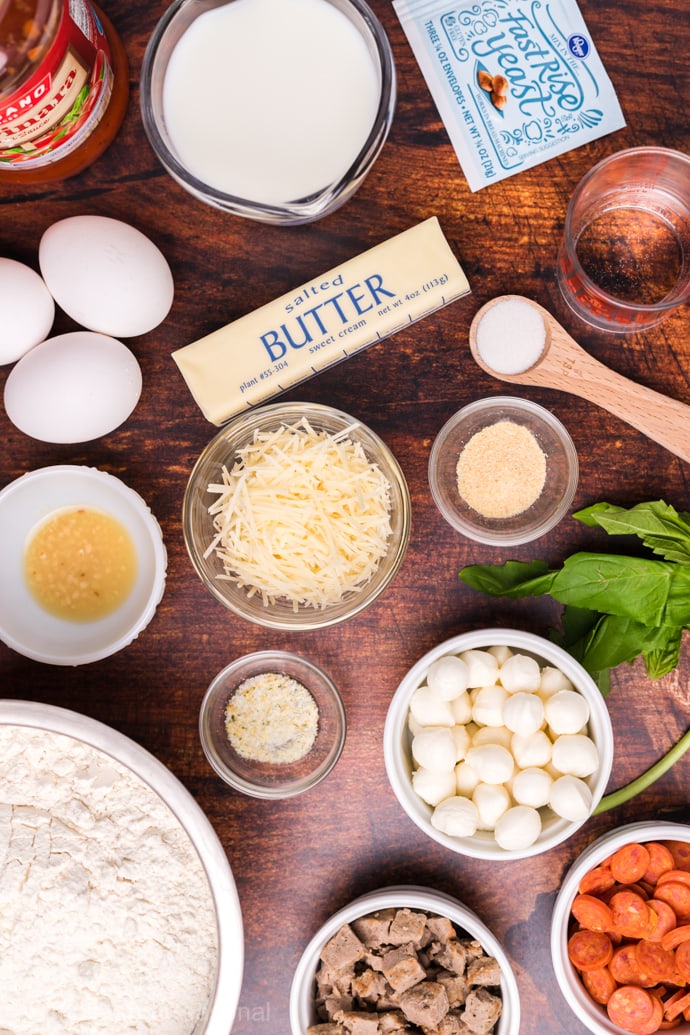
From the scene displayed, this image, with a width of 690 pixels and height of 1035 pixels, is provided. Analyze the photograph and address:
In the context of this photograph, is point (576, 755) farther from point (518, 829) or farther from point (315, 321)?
point (315, 321)

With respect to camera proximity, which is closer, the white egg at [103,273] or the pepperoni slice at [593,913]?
the white egg at [103,273]

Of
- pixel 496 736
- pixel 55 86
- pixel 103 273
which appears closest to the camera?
pixel 55 86

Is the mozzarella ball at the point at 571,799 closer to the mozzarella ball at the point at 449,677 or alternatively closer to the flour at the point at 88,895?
the mozzarella ball at the point at 449,677

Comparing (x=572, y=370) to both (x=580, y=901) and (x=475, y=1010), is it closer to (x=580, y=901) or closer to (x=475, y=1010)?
(x=580, y=901)

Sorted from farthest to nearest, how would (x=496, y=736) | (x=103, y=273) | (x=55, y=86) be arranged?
(x=496, y=736) → (x=103, y=273) → (x=55, y=86)

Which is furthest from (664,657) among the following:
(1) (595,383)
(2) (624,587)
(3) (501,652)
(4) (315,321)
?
(4) (315,321)

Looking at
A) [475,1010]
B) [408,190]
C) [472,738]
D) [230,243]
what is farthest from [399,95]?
[475,1010]

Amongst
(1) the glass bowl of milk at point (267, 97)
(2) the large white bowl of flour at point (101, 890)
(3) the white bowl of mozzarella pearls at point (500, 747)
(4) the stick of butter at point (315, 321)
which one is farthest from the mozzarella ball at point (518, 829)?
(1) the glass bowl of milk at point (267, 97)
